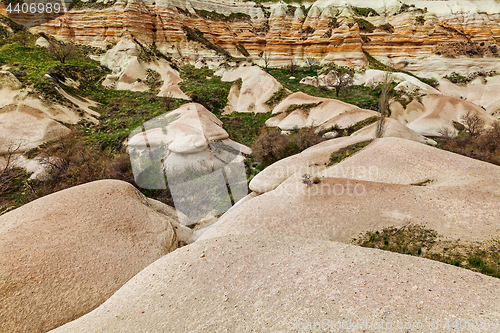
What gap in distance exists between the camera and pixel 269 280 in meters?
4.95

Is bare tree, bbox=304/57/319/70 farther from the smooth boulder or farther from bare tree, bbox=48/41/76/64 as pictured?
the smooth boulder

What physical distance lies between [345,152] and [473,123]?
60.0 feet

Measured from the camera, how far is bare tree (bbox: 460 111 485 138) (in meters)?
20.9

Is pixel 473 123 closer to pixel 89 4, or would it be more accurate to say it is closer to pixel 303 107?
pixel 303 107

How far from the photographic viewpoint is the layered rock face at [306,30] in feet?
130

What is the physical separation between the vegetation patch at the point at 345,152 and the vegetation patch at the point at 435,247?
17.3ft

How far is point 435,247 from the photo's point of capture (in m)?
6.29

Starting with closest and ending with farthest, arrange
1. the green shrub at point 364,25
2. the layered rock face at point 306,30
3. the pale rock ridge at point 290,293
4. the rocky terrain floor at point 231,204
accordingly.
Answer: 1. the pale rock ridge at point 290,293
2. the rocky terrain floor at point 231,204
3. the layered rock face at point 306,30
4. the green shrub at point 364,25

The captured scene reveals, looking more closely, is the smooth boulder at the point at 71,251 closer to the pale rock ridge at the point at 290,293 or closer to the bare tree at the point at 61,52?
the pale rock ridge at the point at 290,293

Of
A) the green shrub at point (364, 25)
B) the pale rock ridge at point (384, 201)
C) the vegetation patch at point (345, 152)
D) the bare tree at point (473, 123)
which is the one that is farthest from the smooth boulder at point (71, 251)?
the green shrub at point (364, 25)

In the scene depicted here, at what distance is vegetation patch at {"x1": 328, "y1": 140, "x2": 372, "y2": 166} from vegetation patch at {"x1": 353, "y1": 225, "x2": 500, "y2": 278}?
5.27m

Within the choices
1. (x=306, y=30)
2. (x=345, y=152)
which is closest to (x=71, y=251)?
(x=345, y=152)

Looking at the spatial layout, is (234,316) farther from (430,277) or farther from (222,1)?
(222,1)

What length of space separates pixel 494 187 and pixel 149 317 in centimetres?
1055
